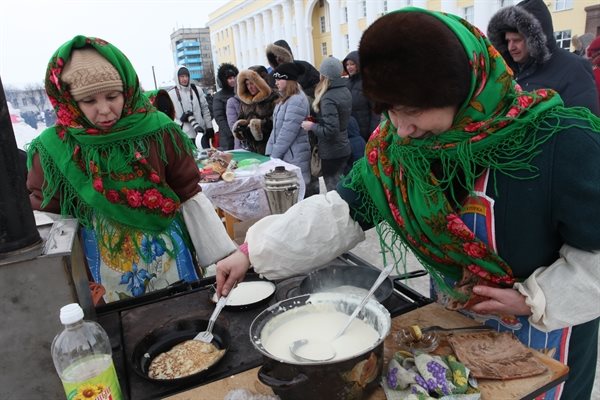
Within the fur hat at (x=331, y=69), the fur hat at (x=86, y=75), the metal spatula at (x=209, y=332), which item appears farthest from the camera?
the fur hat at (x=331, y=69)

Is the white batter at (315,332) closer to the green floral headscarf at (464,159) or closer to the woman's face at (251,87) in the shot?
the green floral headscarf at (464,159)

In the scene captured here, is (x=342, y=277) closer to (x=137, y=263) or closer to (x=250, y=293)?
(x=250, y=293)

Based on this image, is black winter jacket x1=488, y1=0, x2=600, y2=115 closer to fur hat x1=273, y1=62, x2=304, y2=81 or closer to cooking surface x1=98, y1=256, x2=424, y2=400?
fur hat x1=273, y1=62, x2=304, y2=81

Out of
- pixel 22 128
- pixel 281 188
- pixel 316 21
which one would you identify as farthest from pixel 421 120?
pixel 316 21

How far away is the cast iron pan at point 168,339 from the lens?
3.27 feet

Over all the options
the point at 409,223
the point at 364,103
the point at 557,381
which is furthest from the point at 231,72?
the point at 557,381

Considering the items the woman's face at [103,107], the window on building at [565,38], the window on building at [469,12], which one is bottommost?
the woman's face at [103,107]

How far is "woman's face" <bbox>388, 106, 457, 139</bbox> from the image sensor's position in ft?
3.10

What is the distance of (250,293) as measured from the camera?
4.23ft

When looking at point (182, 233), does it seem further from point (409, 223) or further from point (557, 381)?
point (557, 381)

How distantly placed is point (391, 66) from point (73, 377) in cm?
88

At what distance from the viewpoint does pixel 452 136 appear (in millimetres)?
980

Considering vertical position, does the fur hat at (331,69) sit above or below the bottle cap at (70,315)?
above

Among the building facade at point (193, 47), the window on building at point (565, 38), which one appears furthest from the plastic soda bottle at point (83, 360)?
the building facade at point (193, 47)
